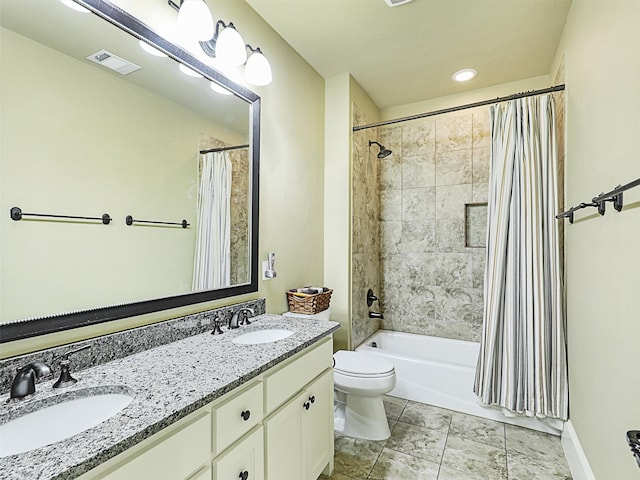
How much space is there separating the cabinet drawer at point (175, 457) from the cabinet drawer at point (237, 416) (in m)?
0.04

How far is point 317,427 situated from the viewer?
5.12ft

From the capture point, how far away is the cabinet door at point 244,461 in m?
1.00

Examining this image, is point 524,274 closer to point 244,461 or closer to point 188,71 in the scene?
point 244,461

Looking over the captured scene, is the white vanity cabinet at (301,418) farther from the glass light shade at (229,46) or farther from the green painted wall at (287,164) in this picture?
the glass light shade at (229,46)

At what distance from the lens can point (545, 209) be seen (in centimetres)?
212

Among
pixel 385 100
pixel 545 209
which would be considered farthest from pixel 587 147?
pixel 385 100

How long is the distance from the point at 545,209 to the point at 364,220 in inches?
53.4

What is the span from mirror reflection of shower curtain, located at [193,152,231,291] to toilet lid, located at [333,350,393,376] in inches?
37.2

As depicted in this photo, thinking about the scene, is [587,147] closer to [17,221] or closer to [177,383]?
[177,383]

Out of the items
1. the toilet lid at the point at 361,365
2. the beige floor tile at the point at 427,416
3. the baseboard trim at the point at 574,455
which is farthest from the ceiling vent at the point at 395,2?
the beige floor tile at the point at 427,416

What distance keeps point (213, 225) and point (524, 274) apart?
195cm

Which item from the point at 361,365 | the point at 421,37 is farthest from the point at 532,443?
the point at 421,37

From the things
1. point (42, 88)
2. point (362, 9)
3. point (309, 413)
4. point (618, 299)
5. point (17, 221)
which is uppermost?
point (362, 9)

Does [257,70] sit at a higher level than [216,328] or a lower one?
higher
